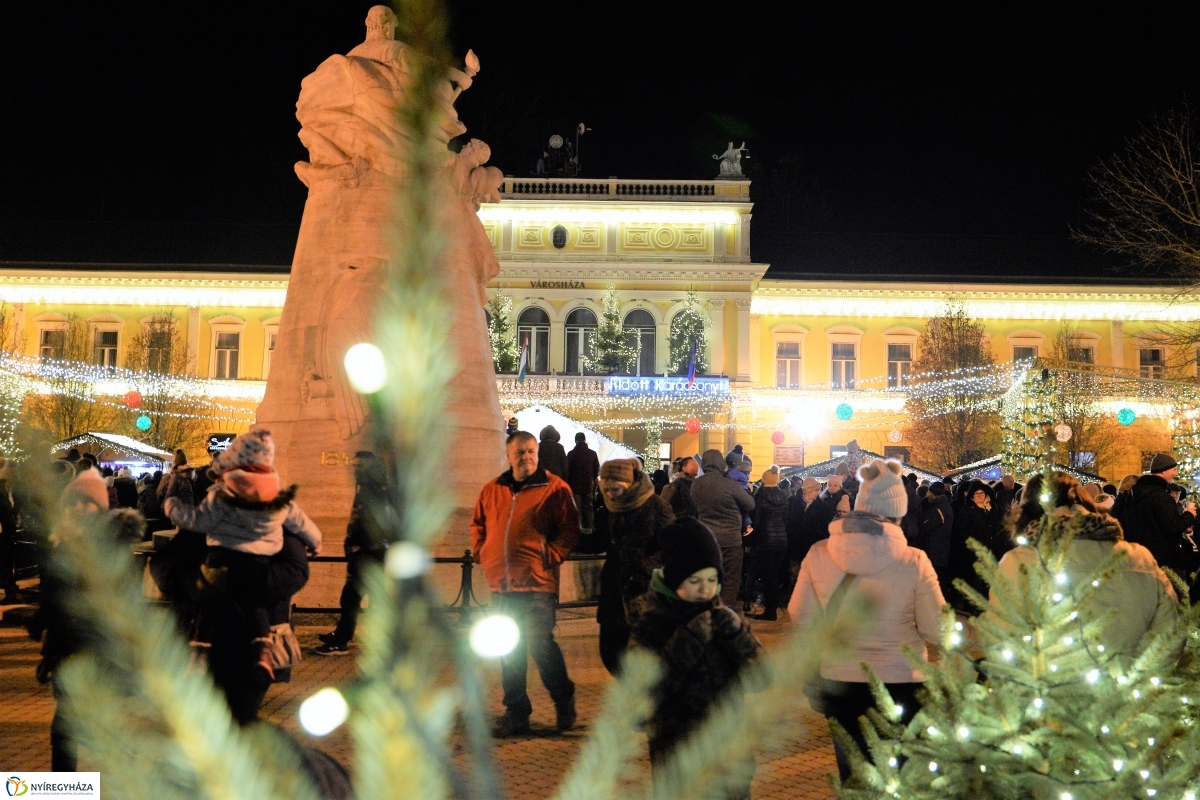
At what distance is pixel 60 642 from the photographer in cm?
344

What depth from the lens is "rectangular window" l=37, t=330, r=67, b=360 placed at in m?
41.9

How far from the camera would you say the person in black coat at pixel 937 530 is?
12.1 m

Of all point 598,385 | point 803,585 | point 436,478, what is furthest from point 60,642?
point 598,385

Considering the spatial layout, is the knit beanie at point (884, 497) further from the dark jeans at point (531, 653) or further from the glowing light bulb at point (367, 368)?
the glowing light bulb at point (367, 368)

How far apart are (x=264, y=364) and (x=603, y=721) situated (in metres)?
44.7

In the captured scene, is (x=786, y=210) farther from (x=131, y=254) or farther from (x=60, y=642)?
(x=60, y=642)

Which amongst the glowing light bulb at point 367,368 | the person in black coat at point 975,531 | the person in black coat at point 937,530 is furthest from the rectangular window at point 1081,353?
the glowing light bulb at point 367,368

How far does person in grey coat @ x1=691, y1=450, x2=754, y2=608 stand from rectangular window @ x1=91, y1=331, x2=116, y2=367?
40.0 metres

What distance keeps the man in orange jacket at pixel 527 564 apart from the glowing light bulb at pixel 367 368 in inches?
199

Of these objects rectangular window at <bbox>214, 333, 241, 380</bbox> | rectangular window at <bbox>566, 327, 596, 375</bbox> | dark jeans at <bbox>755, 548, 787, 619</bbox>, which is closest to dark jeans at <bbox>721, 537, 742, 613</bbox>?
dark jeans at <bbox>755, 548, 787, 619</bbox>

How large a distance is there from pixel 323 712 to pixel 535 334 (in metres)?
41.4

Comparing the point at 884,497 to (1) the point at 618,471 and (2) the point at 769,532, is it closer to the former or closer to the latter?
(1) the point at 618,471

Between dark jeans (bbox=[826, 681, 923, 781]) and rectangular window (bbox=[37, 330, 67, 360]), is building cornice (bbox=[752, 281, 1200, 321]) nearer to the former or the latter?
rectangular window (bbox=[37, 330, 67, 360])

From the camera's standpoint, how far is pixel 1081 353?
140ft
